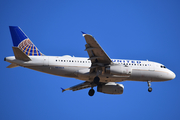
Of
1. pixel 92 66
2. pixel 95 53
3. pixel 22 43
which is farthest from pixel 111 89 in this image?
pixel 22 43

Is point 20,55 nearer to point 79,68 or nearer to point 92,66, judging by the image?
point 79,68

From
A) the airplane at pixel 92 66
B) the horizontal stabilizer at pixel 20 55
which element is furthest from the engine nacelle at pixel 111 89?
the horizontal stabilizer at pixel 20 55

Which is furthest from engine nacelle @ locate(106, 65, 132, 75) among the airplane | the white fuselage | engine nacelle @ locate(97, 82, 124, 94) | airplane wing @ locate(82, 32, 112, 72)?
engine nacelle @ locate(97, 82, 124, 94)

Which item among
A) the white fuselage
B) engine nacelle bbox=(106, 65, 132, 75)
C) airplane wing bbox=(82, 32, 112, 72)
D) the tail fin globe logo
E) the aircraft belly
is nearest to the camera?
airplane wing bbox=(82, 32, 112, 72)

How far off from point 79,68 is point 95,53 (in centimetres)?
391

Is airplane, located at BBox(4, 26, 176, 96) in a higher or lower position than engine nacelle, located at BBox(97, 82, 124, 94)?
higher

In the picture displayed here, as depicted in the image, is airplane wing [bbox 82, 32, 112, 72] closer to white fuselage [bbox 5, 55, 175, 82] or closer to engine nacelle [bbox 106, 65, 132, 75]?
engine nacelle [bbox 106, 65, 132, 75]

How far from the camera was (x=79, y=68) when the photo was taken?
31906 millimetres

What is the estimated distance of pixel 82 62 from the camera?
→ 32.2 m

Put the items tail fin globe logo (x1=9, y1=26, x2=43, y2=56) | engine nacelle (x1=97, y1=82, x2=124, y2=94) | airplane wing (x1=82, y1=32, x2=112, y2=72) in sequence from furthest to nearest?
1. engine nacelle (x1=97, y1=82, x2=124, y2=94)
2. tail fin globe logo (x1=9, y1=26, x2=43, y2=56)
3. airplane wing (x1=82, y1=32, x2=112, y2=72)

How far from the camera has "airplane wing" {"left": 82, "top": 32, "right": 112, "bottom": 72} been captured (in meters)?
27.0

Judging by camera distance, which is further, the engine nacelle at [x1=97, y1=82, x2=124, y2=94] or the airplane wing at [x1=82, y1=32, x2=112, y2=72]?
the engine nacelle at [x1=97, y1=82, x2=124, y2=94]

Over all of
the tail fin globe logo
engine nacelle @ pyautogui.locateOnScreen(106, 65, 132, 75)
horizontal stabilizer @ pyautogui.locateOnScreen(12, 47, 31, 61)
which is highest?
the tail fin globe logo

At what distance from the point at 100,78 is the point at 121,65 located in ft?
10.3
